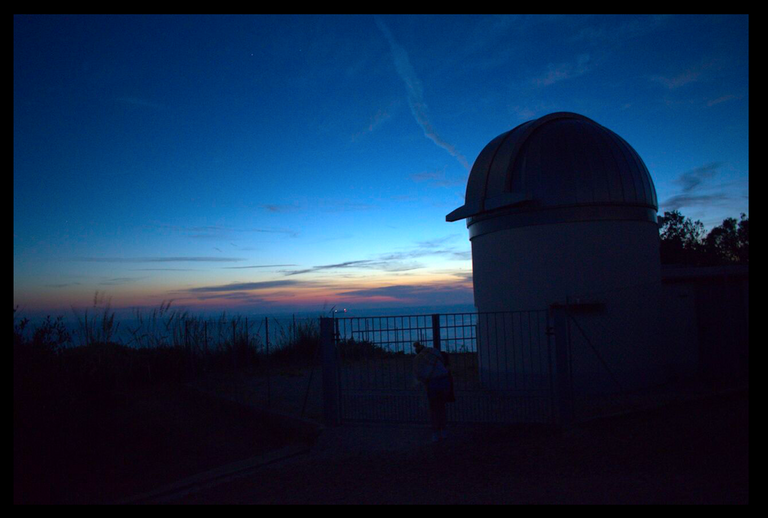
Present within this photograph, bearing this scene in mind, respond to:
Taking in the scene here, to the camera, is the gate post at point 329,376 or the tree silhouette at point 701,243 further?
the tree silhouette at point 701,243

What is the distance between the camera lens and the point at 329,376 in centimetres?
859

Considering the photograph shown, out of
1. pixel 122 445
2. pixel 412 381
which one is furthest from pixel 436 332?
pixel 122 445

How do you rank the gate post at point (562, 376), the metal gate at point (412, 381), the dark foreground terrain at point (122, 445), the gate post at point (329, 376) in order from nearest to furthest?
1. the dark foreground terrain at point (122, 445)
2. the gate post at point (562, 376)
3. the metal gate at point (412, 381)
4. the gate post at point (329, 376)

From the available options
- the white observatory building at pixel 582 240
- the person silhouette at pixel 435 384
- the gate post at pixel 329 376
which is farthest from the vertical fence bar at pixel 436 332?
the white observatory building at pixel 582 240

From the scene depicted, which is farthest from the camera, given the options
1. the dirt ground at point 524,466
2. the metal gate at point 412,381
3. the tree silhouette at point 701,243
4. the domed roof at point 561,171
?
the tree silhouette at point 701,243

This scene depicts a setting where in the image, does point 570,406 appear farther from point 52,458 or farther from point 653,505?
point 52,458

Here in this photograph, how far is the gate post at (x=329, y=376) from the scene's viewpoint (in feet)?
27.9

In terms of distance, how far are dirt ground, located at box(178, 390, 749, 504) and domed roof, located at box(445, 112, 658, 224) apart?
429 cm

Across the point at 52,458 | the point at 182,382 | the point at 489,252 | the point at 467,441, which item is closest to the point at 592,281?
the point at 489,252

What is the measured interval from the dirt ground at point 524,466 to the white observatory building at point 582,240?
2258 mm

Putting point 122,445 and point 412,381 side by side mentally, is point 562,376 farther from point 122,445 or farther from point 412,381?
point 122,445

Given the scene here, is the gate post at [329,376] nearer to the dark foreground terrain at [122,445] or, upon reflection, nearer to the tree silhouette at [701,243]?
the dark foreground terrain at [122,445]

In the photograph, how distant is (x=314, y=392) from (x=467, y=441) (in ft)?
17.4

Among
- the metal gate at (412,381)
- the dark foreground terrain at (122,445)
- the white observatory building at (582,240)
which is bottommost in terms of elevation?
the dark foreground terrain at (122,445)
